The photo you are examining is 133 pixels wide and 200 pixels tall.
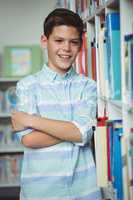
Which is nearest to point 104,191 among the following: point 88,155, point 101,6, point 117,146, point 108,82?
point 88,155

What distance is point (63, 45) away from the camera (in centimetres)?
148

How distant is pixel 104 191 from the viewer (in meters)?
1.63

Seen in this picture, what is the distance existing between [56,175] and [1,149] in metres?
2.42

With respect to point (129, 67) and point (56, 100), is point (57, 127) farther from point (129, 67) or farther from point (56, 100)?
point (129, 67)

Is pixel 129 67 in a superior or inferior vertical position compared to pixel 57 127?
superior

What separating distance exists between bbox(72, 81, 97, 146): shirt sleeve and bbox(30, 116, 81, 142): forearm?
25 mm

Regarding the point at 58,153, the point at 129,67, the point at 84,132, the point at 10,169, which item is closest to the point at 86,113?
the point at 84,132

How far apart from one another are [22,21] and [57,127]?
Result: 287cm

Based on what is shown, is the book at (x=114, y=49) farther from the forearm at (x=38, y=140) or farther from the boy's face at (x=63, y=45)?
the forearm at (x=38, y=140)

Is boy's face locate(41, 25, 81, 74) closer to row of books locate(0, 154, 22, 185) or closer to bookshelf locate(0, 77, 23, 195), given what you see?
bookshelf locate(0, 77, 23, 195)

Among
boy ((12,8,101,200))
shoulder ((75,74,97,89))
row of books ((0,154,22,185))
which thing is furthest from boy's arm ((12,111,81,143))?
row of books ((0,154,22,185))

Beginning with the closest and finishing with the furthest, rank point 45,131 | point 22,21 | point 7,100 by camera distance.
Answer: point 45,131, point 7,100, point 22,21

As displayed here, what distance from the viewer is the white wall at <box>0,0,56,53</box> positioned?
13.3 ft

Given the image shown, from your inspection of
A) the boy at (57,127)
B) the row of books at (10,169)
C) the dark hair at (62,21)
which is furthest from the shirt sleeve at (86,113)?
the row of books at (10,169)
